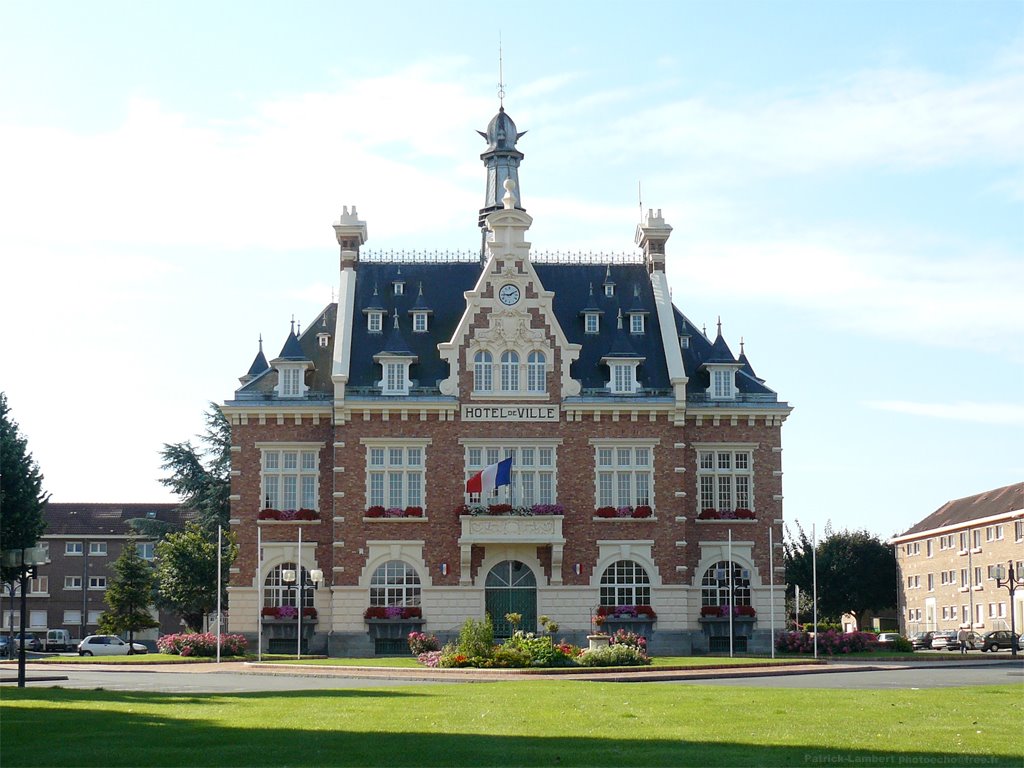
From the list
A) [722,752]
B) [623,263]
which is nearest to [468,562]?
[623,263]

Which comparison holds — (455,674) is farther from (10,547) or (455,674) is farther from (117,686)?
(10,547)

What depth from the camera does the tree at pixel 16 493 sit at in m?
52.9

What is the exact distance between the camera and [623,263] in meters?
62.0

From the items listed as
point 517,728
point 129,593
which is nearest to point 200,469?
point 129,593

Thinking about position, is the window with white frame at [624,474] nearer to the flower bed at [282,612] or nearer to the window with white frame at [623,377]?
the window with white frame at [623,377]

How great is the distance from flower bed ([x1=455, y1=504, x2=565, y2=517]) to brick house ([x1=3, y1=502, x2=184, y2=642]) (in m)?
48.4

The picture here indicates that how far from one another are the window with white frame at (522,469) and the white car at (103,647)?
93.0 feet

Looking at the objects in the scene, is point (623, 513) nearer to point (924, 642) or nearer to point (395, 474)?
point (395, 474)

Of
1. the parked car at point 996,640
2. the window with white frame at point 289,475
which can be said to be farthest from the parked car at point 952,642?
the window with white frame at point 289,475

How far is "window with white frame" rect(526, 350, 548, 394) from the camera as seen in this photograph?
56406mm

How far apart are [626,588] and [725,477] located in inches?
240

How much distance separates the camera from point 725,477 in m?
57.8

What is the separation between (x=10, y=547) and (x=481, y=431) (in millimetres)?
17998

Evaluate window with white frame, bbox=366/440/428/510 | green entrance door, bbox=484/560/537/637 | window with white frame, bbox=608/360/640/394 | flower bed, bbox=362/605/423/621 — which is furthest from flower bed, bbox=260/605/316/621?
window with white frame, bbox=608/360/640/394
